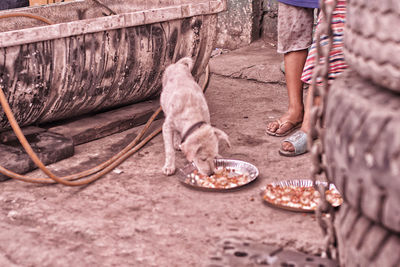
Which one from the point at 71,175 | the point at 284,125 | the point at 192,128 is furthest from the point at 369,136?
the point at 284,125

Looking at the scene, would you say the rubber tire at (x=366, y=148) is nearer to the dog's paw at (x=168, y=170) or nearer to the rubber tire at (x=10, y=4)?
the dog's paw at (x=168, y=170)

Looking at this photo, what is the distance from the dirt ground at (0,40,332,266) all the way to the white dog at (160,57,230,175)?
6.1 inches

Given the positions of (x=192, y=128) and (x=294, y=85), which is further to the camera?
(x=294, y=85)

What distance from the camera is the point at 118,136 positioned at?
144 inches

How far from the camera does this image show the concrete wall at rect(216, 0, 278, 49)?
598 cm

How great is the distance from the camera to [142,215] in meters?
2.49

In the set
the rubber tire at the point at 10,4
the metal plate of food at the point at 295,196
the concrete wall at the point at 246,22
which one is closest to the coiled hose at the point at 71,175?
the metal plate of food at the point at 295,196

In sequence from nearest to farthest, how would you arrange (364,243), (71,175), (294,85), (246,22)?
1. (364,243)
2. (71,175)
3. (294,85)
4. (246,22)

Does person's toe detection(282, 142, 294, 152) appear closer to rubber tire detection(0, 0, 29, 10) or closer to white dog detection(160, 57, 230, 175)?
white dog detection(160, 57, 230, 175)

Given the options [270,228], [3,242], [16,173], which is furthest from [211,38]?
[3,242]

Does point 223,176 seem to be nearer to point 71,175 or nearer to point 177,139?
point 177,139

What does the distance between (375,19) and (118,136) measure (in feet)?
8.33

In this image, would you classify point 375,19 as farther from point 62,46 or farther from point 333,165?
point 62,46

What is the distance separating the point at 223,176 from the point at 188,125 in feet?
1.14
